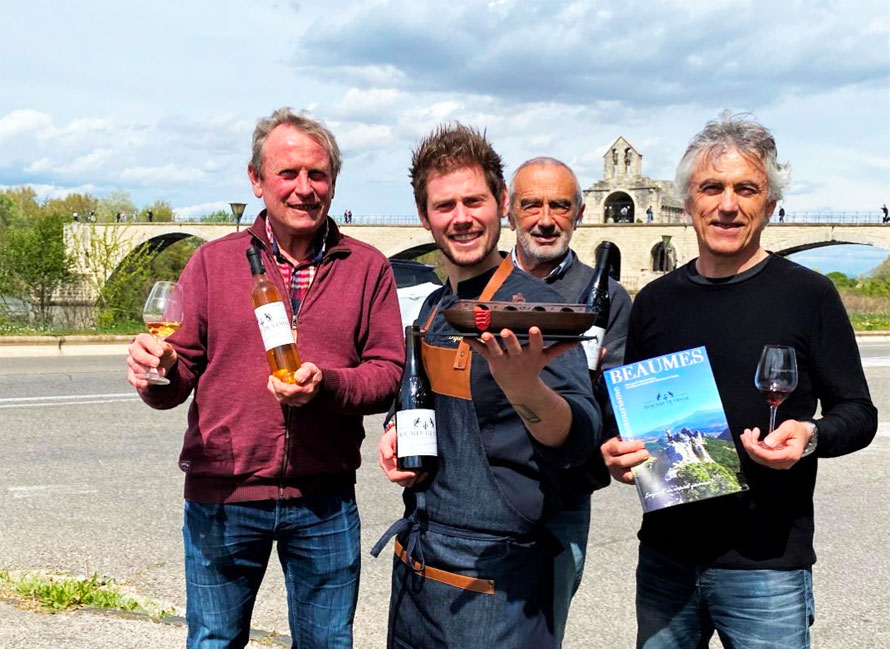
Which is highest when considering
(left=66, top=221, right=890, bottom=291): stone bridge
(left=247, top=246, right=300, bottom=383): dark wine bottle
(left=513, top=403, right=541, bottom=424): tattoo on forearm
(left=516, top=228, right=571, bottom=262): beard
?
(left=66, top=221, right=890, bottom=291): stone bridge

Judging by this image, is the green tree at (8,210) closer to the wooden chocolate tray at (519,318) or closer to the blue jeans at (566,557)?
the blue jeans at (566,557)

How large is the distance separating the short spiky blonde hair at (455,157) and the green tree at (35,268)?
20846mm

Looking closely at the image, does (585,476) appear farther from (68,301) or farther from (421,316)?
(68,301)

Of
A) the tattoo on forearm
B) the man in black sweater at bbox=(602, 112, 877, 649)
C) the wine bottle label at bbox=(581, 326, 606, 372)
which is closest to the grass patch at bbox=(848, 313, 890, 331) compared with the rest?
the wine bottle label at bbox=(581, 326, 606, 372)

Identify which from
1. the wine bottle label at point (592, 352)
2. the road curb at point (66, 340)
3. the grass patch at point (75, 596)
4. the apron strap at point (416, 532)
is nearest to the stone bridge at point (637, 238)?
the road curb at point (66, 340)

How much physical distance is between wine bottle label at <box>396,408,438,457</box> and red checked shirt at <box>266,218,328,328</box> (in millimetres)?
Answer: 714

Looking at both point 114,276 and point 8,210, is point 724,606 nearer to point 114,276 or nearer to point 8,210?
point 114,276

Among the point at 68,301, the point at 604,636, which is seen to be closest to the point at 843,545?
the point at 604,636

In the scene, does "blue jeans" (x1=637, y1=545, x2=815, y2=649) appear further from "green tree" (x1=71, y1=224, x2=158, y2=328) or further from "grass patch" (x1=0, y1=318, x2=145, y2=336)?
"green tree" (x1=71, y1=224, x2=158, y2=328)

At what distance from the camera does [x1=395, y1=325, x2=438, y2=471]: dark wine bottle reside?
240 centimetres

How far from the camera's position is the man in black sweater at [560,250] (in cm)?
296

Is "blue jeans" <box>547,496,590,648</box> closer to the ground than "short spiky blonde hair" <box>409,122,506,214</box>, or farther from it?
closer to the ground

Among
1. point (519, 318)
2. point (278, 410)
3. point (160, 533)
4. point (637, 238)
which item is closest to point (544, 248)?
point (278, 410)

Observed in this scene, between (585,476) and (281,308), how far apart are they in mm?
1016
